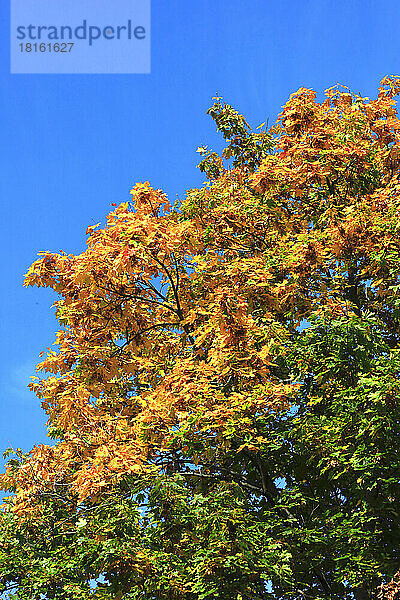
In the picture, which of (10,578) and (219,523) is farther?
(10,578)

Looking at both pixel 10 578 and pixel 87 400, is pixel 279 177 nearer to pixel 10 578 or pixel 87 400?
pixel 87 400

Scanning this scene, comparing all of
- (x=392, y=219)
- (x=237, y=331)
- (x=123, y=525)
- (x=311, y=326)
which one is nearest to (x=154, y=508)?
(x=123, y=525)

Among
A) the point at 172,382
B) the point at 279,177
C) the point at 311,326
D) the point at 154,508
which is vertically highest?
the point at 279,177

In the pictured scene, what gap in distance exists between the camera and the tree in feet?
45.1

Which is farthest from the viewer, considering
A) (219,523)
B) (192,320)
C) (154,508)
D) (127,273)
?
(127,273)

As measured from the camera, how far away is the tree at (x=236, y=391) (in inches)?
542

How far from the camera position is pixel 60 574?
15.5 metres

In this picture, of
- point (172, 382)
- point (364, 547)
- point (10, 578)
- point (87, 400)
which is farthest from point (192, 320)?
point (10, 578)

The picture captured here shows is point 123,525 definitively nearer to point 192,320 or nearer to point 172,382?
point 172,382

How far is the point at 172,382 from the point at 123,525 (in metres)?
3.16

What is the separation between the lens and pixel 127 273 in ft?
57.9

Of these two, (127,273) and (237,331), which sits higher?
(127,273)

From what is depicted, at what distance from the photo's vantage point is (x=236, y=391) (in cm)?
1455

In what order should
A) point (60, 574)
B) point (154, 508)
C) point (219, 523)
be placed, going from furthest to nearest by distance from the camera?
1. point (60, 574)
2. point (154, 508)
3. point (219, 523)
